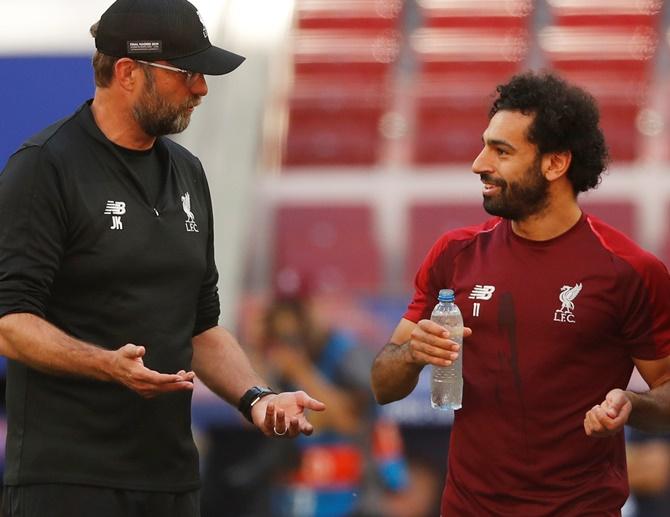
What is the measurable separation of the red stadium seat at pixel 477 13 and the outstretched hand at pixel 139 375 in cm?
438

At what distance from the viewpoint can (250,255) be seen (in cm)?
723

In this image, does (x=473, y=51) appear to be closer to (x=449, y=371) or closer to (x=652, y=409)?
(x=449, y=371)

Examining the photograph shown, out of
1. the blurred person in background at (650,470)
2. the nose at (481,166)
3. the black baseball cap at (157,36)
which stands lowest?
the blurred person in background at (650,470)

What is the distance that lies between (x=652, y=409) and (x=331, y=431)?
3.47 meters

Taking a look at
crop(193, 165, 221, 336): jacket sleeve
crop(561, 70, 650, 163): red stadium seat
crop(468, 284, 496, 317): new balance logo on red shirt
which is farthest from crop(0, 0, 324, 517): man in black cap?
crop(561, 70, 650, 163): red stadium seat

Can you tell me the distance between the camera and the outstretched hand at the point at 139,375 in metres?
3.38

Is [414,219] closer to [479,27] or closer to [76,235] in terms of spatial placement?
[479,27]

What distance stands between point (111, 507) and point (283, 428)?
1.53 feet

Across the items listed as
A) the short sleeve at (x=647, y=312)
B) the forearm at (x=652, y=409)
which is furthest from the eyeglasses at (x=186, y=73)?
the forearm at (x=652, y=409)

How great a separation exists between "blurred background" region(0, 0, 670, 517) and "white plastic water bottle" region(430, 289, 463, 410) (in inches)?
118

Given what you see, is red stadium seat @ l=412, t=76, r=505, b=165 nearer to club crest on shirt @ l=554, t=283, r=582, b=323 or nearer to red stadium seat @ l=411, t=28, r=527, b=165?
red stadium seat @ l=411, t=28, r=527, b=165

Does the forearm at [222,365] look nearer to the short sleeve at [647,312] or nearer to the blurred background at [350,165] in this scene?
the short sleeve at [647,312]

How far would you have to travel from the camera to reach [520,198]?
4.10 meters

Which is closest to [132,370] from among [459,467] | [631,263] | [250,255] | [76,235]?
[76,235]
